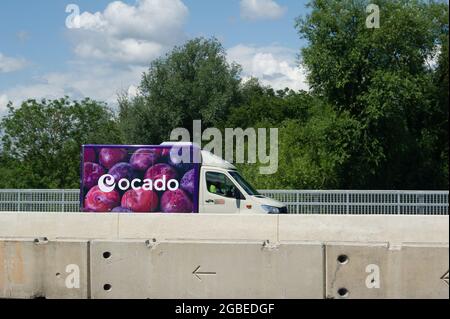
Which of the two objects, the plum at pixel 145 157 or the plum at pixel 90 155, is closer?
the plum at pixel 145 157

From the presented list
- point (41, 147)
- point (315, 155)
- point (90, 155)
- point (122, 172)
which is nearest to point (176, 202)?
point (122, 172)

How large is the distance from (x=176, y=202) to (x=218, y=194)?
1364 mm

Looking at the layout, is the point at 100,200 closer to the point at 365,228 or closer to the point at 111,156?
the point at 111,156

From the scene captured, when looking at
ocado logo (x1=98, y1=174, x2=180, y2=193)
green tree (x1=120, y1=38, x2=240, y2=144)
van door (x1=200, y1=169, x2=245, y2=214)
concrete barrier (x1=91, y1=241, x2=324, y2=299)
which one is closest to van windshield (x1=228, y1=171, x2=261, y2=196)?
van door (x1=200, y1=169, x2=245, y2=214)

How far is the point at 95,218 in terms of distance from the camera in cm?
1477

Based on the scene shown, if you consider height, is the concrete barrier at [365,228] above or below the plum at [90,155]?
below

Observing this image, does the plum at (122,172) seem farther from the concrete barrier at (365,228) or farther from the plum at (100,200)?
the concrete barrier at (365,228)

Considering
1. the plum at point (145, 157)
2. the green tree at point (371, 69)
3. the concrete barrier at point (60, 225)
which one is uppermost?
the green tree at point (371, 69)

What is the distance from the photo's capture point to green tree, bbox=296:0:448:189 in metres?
33.6

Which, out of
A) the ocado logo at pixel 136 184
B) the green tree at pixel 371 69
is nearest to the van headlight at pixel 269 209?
the ocado logo at pixel 136 184

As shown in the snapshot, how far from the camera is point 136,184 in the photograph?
2069cm

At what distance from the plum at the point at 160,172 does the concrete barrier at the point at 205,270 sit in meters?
10.0

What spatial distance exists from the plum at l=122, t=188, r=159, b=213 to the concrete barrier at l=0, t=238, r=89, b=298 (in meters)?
9.97

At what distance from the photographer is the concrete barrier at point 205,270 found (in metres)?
10.2
